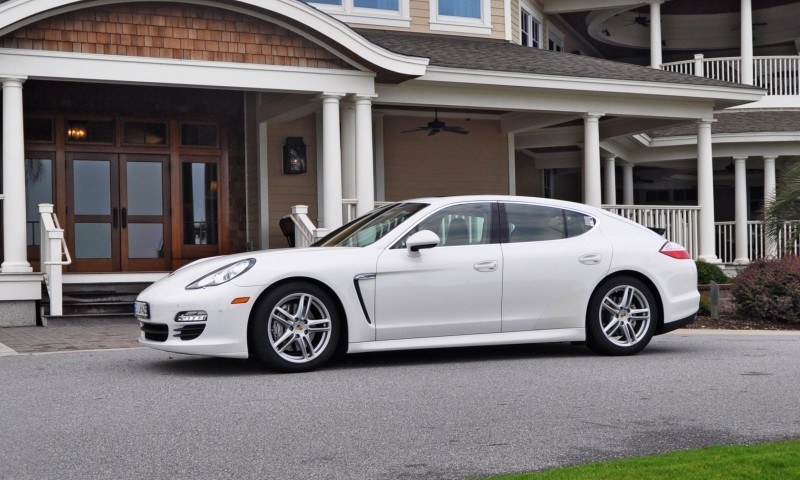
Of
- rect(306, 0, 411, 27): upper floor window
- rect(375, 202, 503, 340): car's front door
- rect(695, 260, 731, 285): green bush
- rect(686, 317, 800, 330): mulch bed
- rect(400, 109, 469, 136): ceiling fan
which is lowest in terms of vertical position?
rect(686, 317, 800, 330): mulch bed

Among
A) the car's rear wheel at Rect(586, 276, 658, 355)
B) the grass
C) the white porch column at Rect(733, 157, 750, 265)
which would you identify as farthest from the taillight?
the white porch column at Rect(733, 157, 750, 265)

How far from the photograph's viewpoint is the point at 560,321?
9305mm

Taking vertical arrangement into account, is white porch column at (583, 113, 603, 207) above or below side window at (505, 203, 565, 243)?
above

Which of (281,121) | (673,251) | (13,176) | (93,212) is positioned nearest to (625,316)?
(673,251)

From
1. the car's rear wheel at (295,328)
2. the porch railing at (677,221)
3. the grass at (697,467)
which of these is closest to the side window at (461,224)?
the car's rear wheel at (295,328)

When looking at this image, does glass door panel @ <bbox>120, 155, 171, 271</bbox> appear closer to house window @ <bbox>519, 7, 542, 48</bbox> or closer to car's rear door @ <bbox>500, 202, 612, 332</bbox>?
house window @ <bbox>519, 7, 542, 48</bbox>

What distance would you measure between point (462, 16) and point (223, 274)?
42.3ft

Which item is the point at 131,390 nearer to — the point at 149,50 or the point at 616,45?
the point at 149,50

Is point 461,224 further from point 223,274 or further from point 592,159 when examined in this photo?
point 592,159

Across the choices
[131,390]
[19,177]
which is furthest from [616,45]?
[131,390]

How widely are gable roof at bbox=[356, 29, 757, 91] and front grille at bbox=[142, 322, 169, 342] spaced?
334 inches

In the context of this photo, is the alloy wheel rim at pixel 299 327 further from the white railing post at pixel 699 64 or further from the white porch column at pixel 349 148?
the white railing post at pixel 699 64

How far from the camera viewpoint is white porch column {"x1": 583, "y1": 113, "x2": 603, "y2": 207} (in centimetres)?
1780

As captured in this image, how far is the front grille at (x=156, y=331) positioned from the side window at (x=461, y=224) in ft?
7.09
